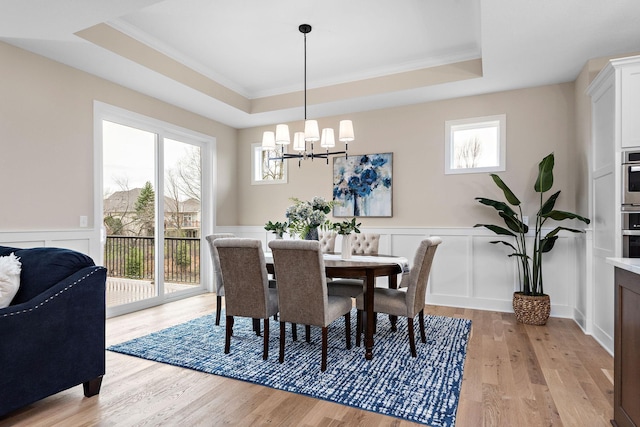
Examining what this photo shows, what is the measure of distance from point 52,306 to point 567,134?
4.94m

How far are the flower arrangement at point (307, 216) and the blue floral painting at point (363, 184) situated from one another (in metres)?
1.64

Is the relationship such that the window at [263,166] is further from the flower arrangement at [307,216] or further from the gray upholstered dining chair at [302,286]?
the gray upholstered dining chair at [302,286]

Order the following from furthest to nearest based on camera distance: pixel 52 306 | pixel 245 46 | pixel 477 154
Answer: pixel 477 154 < pixel 245 46 < pixel 52 306

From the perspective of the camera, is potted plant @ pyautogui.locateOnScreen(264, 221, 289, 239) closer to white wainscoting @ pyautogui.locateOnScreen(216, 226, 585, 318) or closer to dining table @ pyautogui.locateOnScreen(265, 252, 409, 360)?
dining table @ pyautogui.locateOnScreen(265, 252, 409, 360)

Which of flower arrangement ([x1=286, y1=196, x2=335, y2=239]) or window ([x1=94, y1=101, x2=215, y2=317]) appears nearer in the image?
flower arrangement ([x1=286, y1=196, x2=335, y2=239])

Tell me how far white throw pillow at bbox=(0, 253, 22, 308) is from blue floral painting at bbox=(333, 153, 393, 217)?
3.55 m

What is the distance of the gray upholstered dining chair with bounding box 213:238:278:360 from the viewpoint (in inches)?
111

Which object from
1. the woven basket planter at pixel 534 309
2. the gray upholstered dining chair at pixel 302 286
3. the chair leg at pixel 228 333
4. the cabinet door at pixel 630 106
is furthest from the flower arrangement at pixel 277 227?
the cabinet door at pixel 630 106

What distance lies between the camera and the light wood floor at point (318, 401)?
202 centimetres

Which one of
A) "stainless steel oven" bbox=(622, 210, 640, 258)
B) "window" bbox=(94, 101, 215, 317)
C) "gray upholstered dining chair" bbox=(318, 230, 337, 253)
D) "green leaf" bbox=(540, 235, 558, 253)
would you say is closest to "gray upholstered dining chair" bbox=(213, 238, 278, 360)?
"gray upholstered dining chair" bbox=(318, 230, 337, 253)

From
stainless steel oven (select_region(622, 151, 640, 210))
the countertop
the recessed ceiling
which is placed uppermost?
the recessed ceiling

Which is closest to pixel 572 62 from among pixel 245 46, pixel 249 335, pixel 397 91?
pixel 397 91

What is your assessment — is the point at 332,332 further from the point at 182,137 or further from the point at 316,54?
the point at 182,137

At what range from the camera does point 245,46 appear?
3881mm
